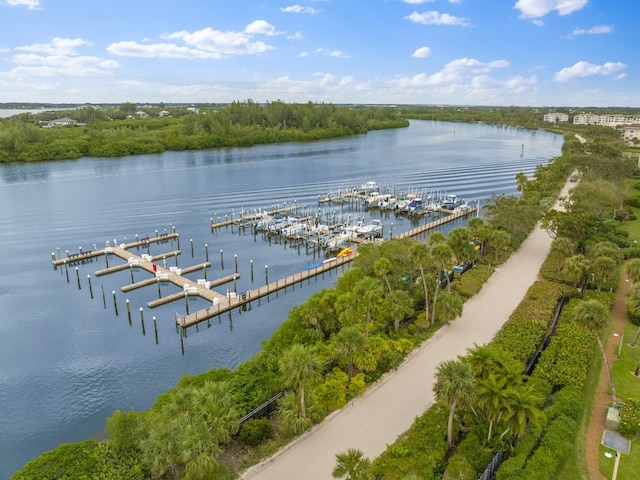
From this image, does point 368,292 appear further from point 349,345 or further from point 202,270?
point 202,270

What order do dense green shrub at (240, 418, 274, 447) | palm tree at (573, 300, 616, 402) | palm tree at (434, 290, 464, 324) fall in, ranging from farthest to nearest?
palm tree at (434, 290, 464, 324) → palm tree at (573, 300, 616, 402) → dense green shrub at (240, 418, 274, 447)

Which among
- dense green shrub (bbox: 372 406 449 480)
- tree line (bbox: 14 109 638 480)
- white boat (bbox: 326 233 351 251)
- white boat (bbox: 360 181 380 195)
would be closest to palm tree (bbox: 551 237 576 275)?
tree line (bbox: 14 109 638 480)

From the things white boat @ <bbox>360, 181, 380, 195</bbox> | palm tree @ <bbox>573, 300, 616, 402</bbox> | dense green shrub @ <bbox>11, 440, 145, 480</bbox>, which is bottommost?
dense green shrub @ <bbox>11, 440, 145, 480</bbox>

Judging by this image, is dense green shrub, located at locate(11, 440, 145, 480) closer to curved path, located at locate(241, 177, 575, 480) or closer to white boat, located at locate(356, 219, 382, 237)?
curved path, located at locate(241, 177, 575, 480)

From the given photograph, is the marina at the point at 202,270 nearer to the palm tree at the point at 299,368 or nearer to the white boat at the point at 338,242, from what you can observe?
the white boat at the point at 338,242

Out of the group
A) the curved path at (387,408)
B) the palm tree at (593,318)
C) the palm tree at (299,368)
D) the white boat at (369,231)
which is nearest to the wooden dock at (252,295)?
the white boat at (369,231)

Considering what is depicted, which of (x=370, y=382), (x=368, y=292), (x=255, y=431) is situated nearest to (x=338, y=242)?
(x=368, y=292)

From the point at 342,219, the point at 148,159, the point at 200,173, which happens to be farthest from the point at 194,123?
the point at 342,219

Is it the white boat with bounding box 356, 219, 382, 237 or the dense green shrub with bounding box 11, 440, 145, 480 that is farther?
the white boat with bounding box 356, 219, 382, 237
